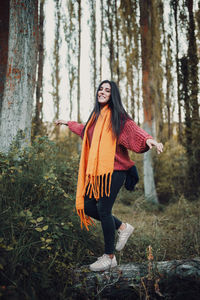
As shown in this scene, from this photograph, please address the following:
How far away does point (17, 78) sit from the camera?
3.08 m

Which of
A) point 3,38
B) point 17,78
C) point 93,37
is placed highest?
point 93,37

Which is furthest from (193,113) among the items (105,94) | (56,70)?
(56,70)

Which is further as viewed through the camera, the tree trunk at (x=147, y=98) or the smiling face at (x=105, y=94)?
the tree trunk at (x=147, y=98)

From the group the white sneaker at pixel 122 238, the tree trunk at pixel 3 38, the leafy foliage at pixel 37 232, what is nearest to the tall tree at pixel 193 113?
the white sneaker at pixel 122 238

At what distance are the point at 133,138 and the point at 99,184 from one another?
1.90 feet

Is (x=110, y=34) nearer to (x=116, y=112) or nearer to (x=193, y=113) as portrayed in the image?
(x=193, y=113)

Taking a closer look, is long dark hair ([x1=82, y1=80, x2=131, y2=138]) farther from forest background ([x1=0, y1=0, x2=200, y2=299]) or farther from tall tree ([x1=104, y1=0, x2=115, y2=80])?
tall tree ([x1=104, y1=0, x2=115, y2=80])

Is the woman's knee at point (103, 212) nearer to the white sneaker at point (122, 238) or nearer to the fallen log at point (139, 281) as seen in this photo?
the white sneaker at point (122, 238)

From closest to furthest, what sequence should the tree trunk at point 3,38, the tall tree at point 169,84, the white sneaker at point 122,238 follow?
the white sneaker at point 122,238
the tree trunk at point 3,38
the tall tree at point 169,84

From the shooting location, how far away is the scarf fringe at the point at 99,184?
2.30m

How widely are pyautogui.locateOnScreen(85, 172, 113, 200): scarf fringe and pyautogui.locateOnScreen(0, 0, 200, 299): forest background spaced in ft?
1.19

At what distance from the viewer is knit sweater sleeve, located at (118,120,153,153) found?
7.42 feet

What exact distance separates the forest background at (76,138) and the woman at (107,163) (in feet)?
0.91

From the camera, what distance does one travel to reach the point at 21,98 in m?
3.10
